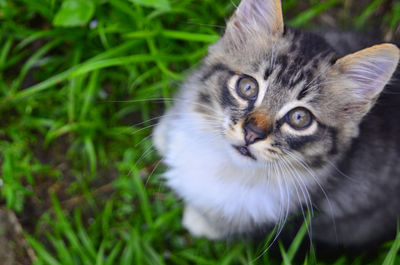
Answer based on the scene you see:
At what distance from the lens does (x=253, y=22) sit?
5.29 feet

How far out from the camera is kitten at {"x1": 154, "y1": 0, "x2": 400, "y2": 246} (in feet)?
4.80

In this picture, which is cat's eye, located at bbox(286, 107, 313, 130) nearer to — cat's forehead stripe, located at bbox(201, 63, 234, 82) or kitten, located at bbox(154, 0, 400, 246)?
kitten, located at bbox(154, 0, 400, 246)

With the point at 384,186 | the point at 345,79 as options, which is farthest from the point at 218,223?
the point at 345,79

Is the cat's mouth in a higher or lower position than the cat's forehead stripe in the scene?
lower

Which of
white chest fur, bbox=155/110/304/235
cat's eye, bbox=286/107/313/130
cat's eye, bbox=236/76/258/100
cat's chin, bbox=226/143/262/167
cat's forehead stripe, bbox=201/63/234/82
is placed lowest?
white chest fur, bbox=155/110/304/235

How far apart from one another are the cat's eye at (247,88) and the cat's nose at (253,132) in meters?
0.13

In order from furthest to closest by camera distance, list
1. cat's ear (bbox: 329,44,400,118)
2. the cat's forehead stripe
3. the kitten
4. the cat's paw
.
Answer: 1. the cat's paw
2. the cat's forehead stripe
3. the kitten
4. cat's ear (bbox: 329,44,400,118)

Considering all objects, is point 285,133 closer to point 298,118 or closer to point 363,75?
point 298,118

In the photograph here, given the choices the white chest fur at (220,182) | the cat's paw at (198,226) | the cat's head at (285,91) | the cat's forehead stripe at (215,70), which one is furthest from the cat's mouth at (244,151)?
the cat's paw at (198,226)

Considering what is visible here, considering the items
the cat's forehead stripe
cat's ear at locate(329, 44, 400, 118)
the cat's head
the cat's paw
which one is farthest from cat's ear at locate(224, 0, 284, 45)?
the cat's paw

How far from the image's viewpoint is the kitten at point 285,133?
146cm

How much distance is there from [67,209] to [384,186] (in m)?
1.81

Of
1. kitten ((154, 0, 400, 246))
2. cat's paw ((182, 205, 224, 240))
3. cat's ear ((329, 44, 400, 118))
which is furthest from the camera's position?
cat's paw ((182, 205, 224, 240))

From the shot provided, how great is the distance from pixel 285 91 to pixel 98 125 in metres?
1.36
